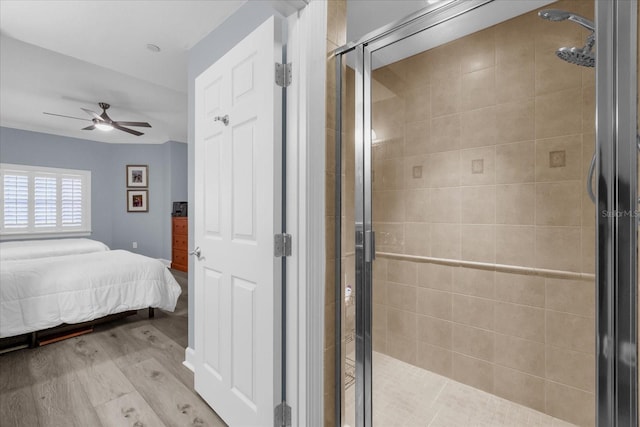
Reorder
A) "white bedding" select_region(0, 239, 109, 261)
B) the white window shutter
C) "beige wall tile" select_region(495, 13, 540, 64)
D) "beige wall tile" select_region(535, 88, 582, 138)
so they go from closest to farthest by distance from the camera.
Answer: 1. "beige wall tile" select_region(535, 88, 582, 138)
2. "beige wall tile" select_region(495, 13, 540, 64)
3. "white bedding" select_region(0, 239, 109, 261)
4. the white window shutter

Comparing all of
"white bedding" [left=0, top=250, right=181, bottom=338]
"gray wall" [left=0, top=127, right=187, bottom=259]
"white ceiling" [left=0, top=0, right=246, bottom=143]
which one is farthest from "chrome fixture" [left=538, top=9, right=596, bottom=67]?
"gray wall" [left=0, top=127, right=187, bottom=259]

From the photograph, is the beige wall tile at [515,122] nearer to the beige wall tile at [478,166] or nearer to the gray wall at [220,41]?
the beige wall tile at [478,166]

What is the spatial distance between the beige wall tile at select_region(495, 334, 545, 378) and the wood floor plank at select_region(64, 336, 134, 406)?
221 cm

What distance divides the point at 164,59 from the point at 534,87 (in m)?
2.61

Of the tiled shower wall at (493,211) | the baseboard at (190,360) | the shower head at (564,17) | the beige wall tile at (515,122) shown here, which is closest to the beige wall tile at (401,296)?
the tiled shower wall at (493,211)

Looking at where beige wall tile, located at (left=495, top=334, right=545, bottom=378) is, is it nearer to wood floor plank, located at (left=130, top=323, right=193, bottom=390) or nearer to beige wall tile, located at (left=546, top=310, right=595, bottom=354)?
beige wall tile, located at (left=546, top=310, right=595, bottom=354)

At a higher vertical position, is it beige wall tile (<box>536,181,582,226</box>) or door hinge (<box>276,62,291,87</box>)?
door hinge (<box>276,62,291,87</box>)

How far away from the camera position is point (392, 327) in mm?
1515

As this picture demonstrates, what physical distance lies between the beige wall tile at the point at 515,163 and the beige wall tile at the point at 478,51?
363 mm

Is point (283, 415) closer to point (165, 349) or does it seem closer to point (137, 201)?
point (165, 349)

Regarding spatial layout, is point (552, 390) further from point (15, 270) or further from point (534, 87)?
point (15, 270)

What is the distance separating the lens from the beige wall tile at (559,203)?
3.53ft

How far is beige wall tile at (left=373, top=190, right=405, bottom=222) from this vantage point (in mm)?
1424

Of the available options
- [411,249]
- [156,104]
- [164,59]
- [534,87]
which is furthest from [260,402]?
[156,104]
